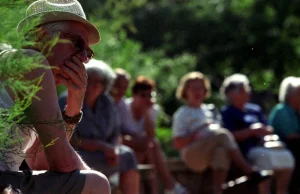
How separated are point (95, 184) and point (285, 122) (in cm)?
716

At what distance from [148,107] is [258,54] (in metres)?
8.18

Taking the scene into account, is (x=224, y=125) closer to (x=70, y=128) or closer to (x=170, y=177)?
(x=170, y=177)

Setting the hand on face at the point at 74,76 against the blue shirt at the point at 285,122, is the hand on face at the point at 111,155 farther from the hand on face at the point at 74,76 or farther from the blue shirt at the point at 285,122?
the hand on face at the point at 74,76

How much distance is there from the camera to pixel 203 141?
10469 mm

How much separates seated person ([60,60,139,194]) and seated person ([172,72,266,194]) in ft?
5.66

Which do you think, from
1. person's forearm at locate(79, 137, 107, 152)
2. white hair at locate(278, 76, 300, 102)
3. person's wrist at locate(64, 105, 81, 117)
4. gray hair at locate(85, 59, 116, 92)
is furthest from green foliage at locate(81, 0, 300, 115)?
person's wrist at locate(64, 105, 81, 117)

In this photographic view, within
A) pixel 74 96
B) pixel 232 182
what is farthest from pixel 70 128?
pixel 232 182

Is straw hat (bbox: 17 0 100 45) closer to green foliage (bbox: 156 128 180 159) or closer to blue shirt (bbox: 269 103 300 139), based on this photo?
blue shirt (bbox: 269 103 300 139)

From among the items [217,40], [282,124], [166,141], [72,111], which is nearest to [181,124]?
[282,124]

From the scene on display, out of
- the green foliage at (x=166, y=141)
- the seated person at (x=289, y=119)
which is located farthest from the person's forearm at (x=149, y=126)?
the green foliage at (x=166, y=141)

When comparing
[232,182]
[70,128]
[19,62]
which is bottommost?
[232,182]

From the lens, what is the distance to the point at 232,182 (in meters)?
10.8

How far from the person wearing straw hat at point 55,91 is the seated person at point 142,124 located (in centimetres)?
519

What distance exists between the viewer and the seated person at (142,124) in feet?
33.1
